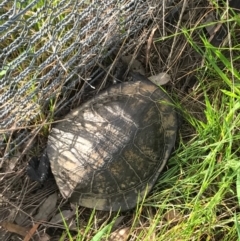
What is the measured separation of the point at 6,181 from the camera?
1.69 metres

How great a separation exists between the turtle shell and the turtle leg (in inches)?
1.7

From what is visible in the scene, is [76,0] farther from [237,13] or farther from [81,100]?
[237,13]

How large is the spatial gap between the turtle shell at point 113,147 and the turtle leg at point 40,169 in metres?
0.04

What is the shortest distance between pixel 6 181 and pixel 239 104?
886 mm

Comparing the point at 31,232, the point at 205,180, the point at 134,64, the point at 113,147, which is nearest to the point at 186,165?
the point at 205,180

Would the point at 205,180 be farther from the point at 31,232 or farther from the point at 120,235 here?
the point at 31,232

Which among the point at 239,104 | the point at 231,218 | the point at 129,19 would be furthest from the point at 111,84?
the point at 231,218

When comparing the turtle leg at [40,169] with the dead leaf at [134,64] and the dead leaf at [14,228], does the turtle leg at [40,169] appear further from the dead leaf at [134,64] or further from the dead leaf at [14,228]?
the dead leaf at [134,64]

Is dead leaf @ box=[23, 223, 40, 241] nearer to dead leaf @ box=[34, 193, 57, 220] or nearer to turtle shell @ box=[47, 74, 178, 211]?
dead leaf @ box=[34, 193, 57, 220]

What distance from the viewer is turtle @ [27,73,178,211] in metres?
1.64

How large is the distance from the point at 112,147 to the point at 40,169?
0.29 m

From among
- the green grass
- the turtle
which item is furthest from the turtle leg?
the green grass

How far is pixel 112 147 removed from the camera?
5.35 feet

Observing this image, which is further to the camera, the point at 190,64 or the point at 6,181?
the point at 190,64
